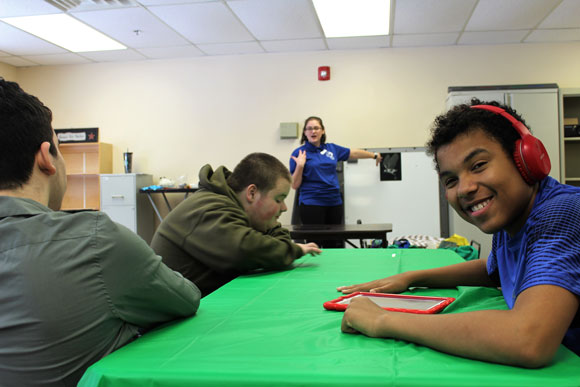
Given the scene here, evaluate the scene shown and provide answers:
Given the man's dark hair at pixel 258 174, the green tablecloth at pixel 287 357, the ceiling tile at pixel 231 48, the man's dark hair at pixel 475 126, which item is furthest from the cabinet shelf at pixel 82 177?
the man's dark hair at pixel 475 126

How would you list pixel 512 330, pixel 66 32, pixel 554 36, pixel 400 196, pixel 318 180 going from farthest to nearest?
pixel 400 196 < pixel 554 36 < pixel 66 32 < pixel 318 180 < pixel 512 330

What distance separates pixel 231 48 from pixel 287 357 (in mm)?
5050

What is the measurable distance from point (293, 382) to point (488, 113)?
67 centimetres

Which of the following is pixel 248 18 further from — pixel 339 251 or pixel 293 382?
pixel 293 382

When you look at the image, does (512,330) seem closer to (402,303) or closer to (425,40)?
(402,303)

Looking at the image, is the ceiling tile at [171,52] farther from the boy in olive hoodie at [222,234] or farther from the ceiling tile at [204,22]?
the boy in olive hoodie at [222,234]

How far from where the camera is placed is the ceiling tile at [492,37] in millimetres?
4832

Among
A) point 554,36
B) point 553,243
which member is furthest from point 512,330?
point 554,36

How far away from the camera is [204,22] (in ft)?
14.6

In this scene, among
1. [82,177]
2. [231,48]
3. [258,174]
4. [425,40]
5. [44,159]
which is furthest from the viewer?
[82,177]

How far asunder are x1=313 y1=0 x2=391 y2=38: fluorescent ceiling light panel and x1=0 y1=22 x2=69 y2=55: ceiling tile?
309 cm

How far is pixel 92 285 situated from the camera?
820 millimetres

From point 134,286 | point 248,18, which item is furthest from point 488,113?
point 248,18

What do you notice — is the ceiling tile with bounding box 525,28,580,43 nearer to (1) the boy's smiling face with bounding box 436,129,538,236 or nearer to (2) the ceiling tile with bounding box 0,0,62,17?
(1) the boy's smiling face with bounding box 436,129,538,236
